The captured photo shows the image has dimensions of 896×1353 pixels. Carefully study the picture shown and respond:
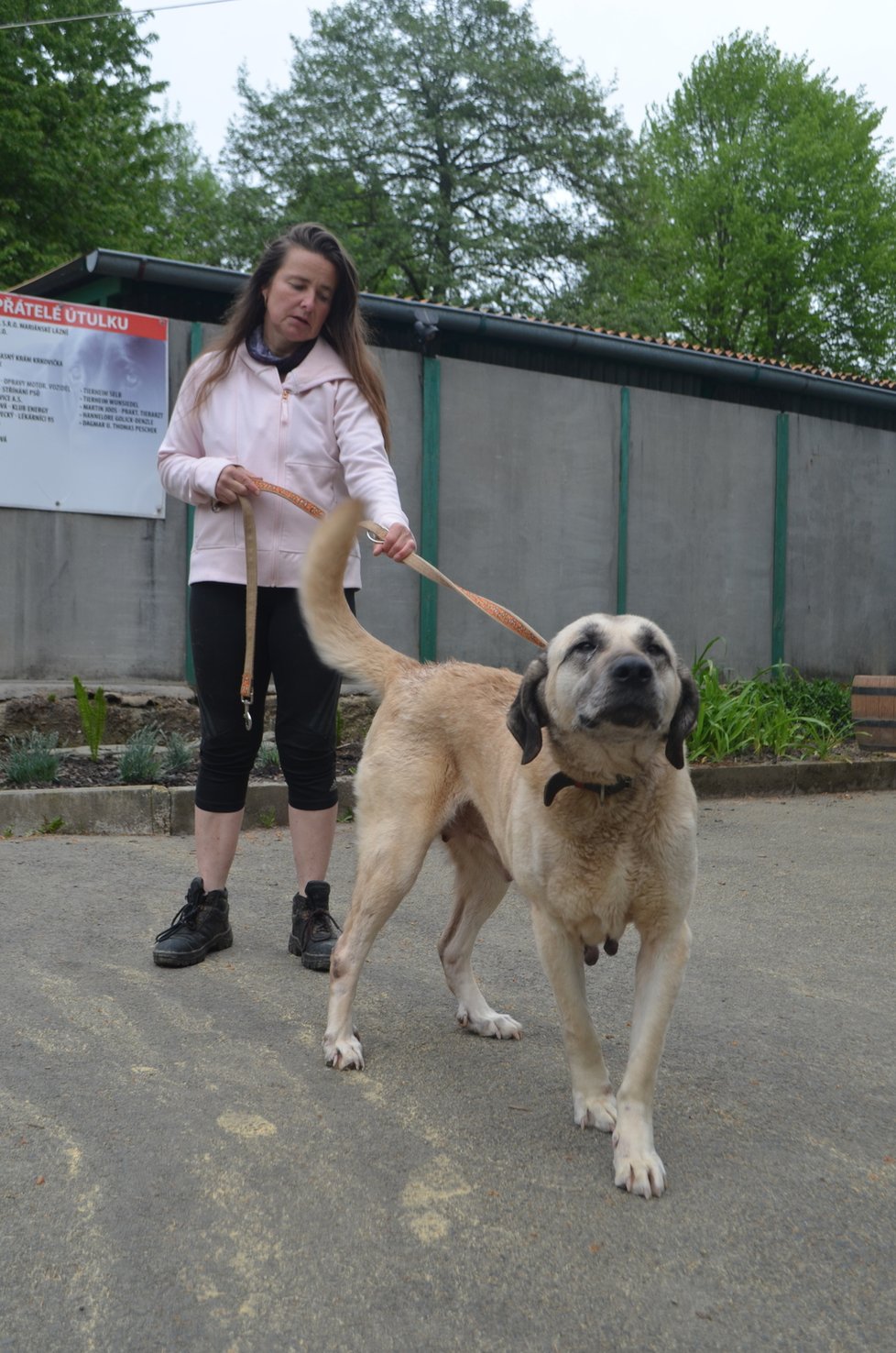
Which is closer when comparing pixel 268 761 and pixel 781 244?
pixel 268 761

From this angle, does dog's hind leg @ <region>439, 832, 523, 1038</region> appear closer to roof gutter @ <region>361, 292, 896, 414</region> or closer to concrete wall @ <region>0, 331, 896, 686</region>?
concrete wall @ <region>0, 331, 896, 686</region>

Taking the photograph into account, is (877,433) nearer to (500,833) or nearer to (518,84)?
(500,833)

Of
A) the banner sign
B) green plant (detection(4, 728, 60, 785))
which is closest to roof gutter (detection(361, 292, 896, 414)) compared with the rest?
Result: the banner sign

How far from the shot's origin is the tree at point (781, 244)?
29.9m

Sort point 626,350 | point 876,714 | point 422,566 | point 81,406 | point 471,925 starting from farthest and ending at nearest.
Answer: point 626,350
point 876,714
point 81,406
point 422,566
point 471,925

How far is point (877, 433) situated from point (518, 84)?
2221 centimetres

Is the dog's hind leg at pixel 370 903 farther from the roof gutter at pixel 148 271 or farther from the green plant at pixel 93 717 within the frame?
the roof gutter at pixel 148 271

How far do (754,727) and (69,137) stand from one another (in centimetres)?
1714

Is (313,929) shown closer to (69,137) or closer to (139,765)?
(139,765)

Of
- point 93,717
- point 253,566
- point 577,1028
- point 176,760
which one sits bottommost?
point 577,1028

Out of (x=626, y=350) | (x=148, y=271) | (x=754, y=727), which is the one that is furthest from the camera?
(x=626, y=350)

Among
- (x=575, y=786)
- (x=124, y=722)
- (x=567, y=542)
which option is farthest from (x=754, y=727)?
(x=575, y=786)

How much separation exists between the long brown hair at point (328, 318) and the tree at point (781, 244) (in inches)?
1043

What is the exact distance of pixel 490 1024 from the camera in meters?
3.26
